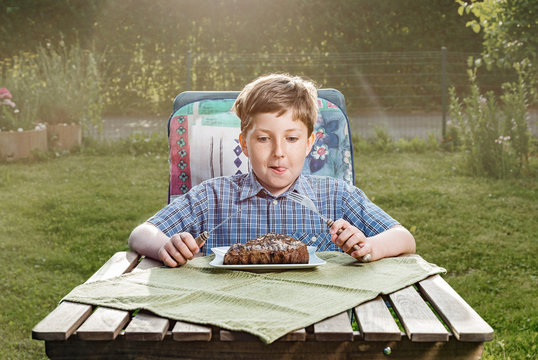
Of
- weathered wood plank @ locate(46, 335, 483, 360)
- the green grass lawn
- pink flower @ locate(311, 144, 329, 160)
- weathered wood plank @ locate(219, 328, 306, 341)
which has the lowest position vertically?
the green grass lawn

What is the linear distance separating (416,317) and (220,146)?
1.63m

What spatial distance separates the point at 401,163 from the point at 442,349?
250 inches

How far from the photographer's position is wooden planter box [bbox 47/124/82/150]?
27.1 ft

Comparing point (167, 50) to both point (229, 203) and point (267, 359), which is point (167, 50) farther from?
point (267, 359)

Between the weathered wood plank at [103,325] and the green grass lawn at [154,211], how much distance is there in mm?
2025

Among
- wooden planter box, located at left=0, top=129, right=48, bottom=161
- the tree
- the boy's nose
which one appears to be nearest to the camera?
the boy's nose

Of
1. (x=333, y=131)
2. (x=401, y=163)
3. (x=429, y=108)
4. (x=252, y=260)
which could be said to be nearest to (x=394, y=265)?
(x=252, y=260)

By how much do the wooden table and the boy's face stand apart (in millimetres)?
811

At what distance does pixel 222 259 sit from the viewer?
6.25 feet

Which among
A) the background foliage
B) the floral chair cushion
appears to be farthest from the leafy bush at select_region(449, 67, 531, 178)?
the floral chair cushion

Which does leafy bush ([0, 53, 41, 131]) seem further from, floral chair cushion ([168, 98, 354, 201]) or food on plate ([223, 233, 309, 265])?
food on plate ([223, 233, 309, 265])

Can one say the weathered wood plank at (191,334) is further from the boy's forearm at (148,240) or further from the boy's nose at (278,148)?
the boy's nose at (278,148)

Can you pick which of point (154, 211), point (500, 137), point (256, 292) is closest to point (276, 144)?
point (256, 292)

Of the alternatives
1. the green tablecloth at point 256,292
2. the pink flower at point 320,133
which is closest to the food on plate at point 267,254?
the green tablecloth at point 256,292
